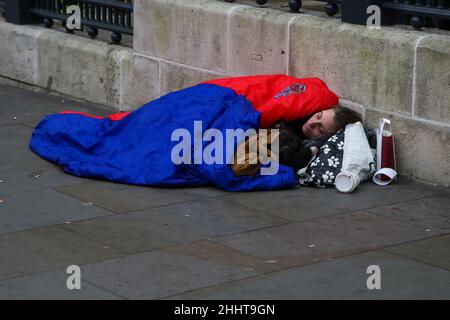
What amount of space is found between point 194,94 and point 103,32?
271 cm

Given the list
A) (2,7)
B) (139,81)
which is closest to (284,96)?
(139,81)

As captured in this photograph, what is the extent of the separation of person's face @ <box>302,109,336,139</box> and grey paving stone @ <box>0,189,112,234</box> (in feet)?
5.20

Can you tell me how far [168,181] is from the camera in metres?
6.89

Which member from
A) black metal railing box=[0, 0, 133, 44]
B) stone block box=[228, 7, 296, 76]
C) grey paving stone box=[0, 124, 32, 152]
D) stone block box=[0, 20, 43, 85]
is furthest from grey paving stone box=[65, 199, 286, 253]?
stone block box=[0, 20, 43, 85]

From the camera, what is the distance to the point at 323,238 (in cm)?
593

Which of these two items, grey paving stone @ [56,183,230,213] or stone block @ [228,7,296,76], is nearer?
grey paving stone @ [56,183,230,213]

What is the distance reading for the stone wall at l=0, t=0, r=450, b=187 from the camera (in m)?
6.94

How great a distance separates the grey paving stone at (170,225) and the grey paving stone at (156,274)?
0.21 meters

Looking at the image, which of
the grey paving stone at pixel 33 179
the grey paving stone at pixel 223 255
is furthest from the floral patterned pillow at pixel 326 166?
the grey paving stone at pixel 33 179

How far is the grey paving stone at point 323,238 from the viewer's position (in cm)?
568

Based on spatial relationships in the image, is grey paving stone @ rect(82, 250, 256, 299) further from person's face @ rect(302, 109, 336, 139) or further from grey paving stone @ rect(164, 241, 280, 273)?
person's face @ rect(302, 109, 336, 139)

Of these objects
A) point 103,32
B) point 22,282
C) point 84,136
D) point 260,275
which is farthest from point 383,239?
point 103,32

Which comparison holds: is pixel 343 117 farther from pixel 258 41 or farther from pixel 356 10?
pixel 258 41

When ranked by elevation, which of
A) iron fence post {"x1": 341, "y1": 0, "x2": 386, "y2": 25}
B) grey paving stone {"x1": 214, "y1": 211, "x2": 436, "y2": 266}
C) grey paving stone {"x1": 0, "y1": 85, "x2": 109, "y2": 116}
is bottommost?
grey paving stone {"x1": 0, "y1": 85, "x2": 109, "y2": 116}
